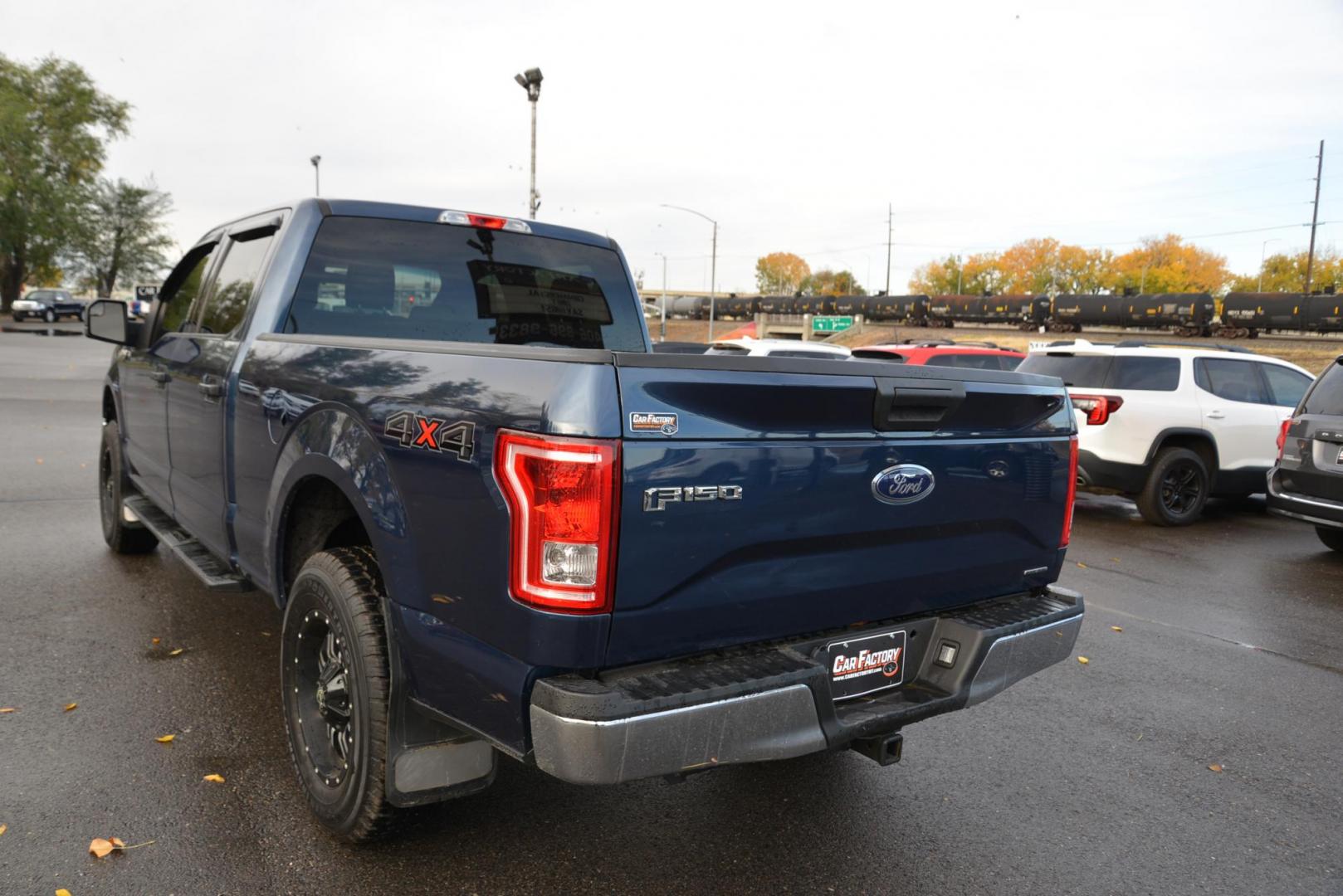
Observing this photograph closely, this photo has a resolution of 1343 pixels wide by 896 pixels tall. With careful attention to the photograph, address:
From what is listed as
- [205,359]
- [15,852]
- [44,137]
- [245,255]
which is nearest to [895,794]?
[15,852]

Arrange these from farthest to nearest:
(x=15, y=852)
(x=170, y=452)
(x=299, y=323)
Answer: (x=170, y=452) < (x=299, y=323) < (x=15, y=852)

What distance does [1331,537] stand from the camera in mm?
8695

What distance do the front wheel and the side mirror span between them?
2.92 m

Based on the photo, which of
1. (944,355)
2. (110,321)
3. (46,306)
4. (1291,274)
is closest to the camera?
(110,321)

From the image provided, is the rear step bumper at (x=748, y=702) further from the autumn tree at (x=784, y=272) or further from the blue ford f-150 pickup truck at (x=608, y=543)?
the autumn tree at (x=784, y=272)

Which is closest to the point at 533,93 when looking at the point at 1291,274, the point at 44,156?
the point at 44,156

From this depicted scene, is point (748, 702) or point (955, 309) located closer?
point (748, 702)

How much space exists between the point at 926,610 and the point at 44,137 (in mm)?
72725

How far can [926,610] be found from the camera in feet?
10.2

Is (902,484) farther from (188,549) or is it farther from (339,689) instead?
(188,549)

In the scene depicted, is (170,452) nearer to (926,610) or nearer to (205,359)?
(205,359)

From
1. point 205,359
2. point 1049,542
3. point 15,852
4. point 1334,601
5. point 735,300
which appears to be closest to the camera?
point 15,852

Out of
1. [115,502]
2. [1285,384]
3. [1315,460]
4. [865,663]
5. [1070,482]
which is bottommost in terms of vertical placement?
[115,502]

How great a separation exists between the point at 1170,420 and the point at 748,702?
8.85 m
